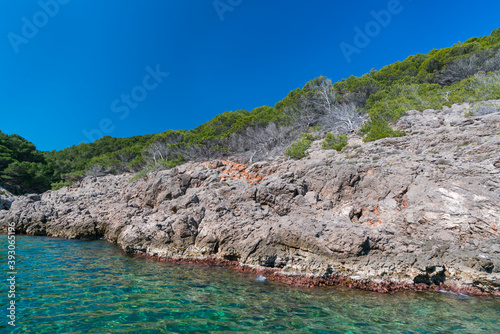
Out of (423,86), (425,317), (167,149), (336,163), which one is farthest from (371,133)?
(167,149)

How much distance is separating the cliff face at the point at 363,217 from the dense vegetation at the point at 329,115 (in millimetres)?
4886

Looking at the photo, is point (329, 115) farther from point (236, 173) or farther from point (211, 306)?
point (211, 306)

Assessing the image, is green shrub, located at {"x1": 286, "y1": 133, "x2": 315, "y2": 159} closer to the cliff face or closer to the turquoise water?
the cliff face

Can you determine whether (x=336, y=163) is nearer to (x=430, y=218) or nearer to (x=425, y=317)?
(x=430, y=218)

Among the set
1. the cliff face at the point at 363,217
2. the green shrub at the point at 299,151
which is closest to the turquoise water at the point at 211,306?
the cliff face at the point at 363,217

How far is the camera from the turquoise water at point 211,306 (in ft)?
18.7

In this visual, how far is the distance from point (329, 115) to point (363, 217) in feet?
69.9

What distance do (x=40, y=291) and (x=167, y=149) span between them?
33177mm

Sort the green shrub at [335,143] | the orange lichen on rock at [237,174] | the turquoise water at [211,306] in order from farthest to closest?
the green shrub at [335,143] → the orange lichen on rock at [237,174] → the turquoise water at [211,306]

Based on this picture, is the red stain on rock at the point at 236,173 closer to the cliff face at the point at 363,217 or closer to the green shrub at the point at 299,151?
the cliff face at the point at 363,217

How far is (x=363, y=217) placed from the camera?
38.9 feet

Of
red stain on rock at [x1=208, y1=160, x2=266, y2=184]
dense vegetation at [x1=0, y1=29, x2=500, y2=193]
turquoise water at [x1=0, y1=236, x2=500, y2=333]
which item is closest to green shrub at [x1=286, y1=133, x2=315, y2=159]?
dense vegetation at [x1=0, y1=29, x2=500, y2=193]

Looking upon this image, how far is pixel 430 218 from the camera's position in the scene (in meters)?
9.98

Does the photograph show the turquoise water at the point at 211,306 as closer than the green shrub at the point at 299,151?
Yes
